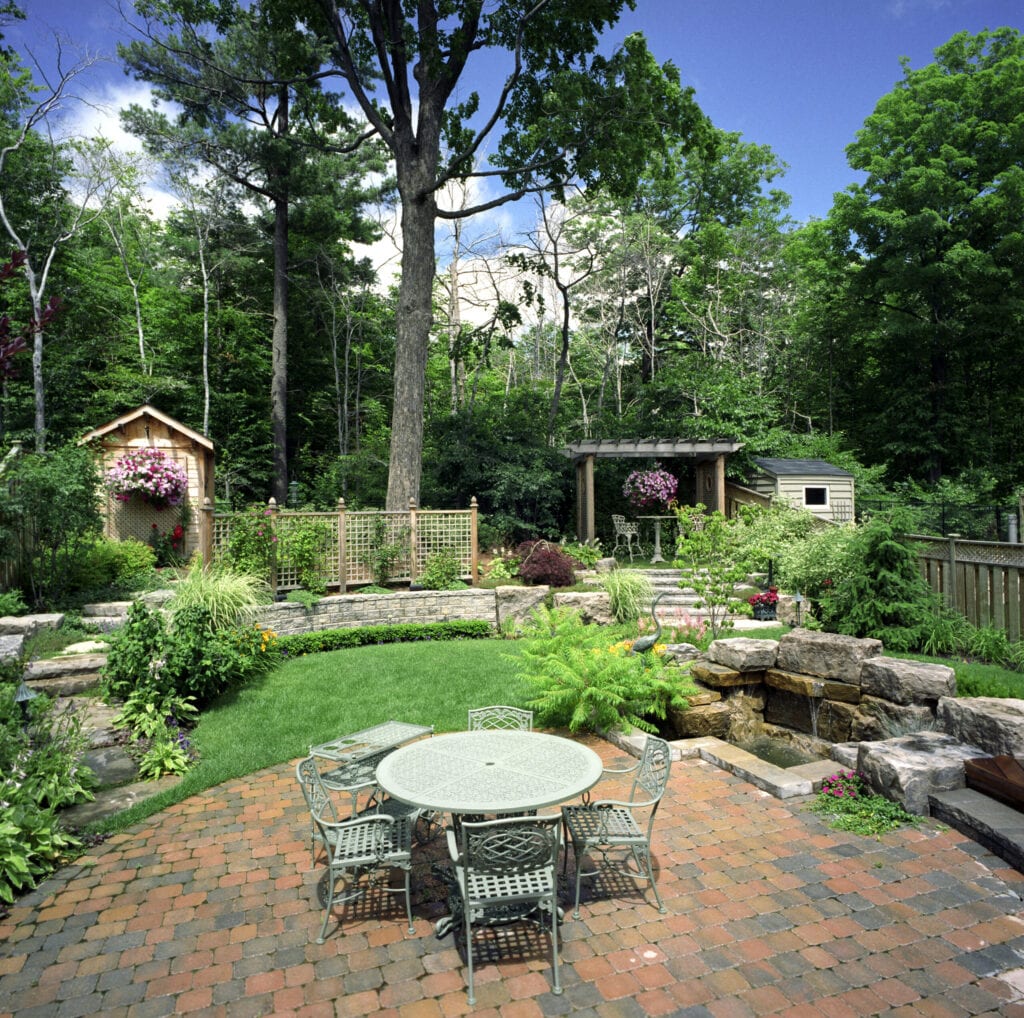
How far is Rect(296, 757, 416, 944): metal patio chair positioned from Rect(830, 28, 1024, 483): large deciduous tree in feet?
69.3

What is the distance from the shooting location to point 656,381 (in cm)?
1992

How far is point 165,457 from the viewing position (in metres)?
11.0

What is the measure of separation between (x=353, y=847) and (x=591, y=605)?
7.20 metres

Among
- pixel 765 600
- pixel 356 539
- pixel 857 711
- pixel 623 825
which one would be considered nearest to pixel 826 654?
pixel 857 711

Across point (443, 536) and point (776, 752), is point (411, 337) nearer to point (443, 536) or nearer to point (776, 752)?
point (443, 536)

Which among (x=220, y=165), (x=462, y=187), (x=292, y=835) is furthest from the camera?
(x=462, y=187)

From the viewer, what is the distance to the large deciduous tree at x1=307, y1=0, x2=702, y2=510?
11.8 meters

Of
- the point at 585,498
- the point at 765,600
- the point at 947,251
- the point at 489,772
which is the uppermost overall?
the point at 947,251

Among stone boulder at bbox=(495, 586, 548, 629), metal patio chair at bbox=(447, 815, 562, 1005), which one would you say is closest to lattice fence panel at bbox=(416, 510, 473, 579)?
stone boulder at bbox=(495, 586, 548, 629)

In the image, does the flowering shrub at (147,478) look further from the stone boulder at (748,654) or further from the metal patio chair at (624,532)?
the stone boulder at (748,654)

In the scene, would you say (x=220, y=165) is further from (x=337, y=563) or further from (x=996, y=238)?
(x=996, y=238)

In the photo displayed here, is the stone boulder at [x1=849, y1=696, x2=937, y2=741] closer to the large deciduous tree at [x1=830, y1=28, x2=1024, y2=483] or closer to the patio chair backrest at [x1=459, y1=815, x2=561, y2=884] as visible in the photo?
the patio chair backrest at [x1=459, y1=815, x2=561, y2=884]

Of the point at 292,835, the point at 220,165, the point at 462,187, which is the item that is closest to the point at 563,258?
the point at 462,187

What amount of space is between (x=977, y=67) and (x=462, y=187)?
1639 cm
